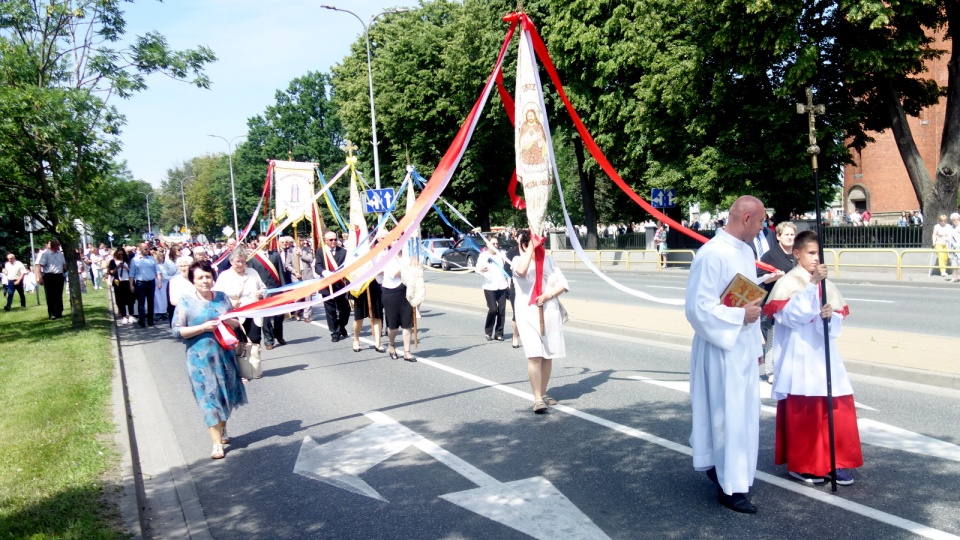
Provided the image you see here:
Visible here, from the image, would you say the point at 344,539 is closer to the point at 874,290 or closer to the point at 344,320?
the point at 344,320

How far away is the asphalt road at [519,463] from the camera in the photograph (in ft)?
15.4

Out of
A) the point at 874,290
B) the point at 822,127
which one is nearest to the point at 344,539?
the point at 874,290

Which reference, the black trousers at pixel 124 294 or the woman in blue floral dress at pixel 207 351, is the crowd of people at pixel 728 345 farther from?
the black trousers at pixel 124 294

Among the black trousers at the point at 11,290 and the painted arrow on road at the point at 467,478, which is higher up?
the black trousers at the point at 11,290

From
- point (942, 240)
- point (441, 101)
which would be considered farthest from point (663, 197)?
point (441, 101)

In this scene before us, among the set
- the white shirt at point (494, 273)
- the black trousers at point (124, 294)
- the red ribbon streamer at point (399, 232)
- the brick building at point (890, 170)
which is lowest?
the black trousers at point (124, 294)

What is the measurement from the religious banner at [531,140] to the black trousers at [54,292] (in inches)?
611

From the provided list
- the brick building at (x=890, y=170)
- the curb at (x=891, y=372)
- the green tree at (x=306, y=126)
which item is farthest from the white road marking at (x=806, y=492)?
the green tree at (x=306, y=126)

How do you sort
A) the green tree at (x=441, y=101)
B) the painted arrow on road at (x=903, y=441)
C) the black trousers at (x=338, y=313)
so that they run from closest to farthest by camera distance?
the painted arrow on road at (x=903, y=441), the black trousers at (x=338, y=313), the green tree at (x=441, y=101)

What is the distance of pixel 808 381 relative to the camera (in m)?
5.14

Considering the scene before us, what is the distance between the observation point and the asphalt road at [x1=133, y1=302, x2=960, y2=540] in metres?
4.71

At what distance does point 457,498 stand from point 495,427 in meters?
1.85

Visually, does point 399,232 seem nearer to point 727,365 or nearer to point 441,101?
point 727,365

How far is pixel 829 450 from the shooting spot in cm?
512
